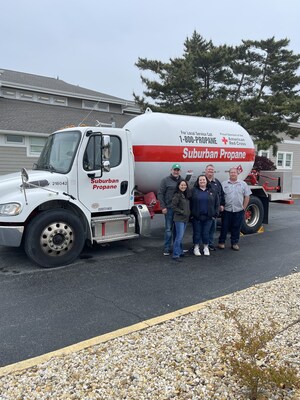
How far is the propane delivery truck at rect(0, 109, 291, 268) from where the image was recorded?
6008 millimetres

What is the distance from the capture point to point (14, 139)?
1486cm

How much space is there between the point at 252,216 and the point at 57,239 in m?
5.69

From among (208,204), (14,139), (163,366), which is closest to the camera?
(163,366)

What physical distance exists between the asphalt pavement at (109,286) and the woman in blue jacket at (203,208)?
0.43 metres

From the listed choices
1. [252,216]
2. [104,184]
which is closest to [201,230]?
[104,184]

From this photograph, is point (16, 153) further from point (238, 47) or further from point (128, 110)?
point (238, 47)

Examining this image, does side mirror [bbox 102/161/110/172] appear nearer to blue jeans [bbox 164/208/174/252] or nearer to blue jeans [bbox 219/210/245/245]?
blue jeans [bbox 164/208/174/252]

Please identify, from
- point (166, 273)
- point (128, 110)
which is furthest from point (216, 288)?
point (128, 110)

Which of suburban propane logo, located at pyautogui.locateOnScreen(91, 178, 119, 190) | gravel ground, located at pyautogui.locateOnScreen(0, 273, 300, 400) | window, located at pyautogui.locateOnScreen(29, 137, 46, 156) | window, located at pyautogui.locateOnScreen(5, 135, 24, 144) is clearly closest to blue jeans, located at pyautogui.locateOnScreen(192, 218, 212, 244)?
suburban propane logo, located at pyautogui.locateOnScreen(91, 178, 119, 190)

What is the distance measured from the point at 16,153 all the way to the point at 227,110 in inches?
376

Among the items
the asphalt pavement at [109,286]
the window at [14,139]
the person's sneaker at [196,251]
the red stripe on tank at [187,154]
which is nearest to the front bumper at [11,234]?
the asphalt pavement at [109,286]

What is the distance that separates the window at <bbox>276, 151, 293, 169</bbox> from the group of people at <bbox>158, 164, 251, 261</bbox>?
20.4 meters

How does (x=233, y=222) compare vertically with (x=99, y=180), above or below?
below

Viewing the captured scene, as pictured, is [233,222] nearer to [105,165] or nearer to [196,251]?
[196,251]
